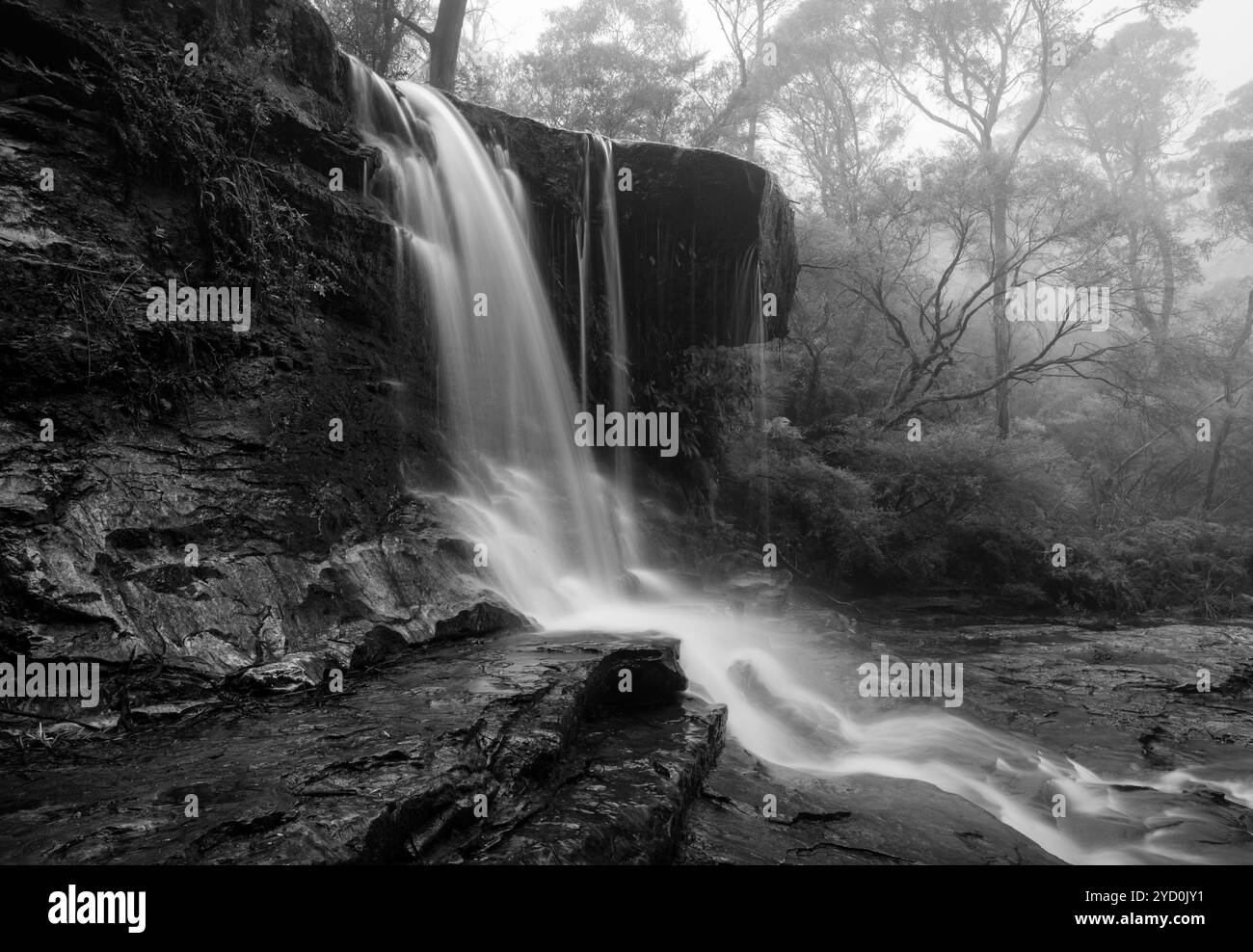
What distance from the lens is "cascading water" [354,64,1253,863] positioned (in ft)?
20.0

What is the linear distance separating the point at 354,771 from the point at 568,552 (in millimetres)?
5697

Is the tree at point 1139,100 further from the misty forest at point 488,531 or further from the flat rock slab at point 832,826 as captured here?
the flat rock slab at point 832,826

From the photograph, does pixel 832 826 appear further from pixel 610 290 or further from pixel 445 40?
pixel 445 40

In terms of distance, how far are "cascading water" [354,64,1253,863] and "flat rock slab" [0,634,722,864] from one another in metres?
1.78

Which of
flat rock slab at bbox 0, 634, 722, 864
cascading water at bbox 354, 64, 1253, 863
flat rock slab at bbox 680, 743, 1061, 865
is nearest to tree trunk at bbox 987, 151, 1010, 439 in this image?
cascading water at bbox 354, 64, 1253, 863

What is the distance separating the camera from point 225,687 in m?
4.60

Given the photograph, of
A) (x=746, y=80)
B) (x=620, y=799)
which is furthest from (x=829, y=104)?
(x=620, y=799)

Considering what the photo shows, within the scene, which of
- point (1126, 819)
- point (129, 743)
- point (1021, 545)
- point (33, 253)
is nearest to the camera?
point (129, 743)

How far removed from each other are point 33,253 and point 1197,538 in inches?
794

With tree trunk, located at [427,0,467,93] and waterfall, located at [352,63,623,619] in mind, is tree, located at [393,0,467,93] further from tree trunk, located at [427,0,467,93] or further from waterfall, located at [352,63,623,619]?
waterfall, located at [352,63,623,619]

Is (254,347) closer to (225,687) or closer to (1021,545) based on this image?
(225,687)

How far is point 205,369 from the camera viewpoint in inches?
247

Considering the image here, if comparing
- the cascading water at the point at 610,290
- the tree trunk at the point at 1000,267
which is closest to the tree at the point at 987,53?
the tree trunk at the point at 1000,267
